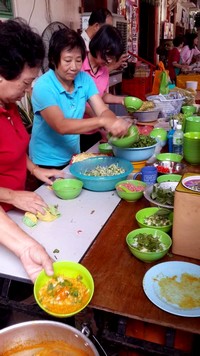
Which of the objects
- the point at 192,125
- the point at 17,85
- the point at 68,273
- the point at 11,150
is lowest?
the point at 68,273

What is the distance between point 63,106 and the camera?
233 centimetres

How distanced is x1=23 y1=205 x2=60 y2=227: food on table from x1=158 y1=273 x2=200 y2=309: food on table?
25.2 inches

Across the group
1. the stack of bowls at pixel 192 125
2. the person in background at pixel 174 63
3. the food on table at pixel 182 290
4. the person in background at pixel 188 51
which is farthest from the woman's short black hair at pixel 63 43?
the person in background at pixel 188 51

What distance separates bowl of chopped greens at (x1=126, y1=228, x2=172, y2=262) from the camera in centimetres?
124

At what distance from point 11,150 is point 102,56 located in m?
1.49

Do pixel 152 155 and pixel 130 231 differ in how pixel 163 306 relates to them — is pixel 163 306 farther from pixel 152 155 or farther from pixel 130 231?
pixel 152 155

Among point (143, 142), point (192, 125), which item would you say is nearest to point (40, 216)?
point (143, 142)

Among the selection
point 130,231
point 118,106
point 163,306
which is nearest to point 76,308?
point 163,306

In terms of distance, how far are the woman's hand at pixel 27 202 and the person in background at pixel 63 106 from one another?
597mm

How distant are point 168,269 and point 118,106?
2.86 m

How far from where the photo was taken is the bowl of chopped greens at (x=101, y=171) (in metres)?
1.84

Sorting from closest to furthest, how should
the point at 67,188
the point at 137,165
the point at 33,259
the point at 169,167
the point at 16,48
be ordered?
1. the point at 33,259
2. the point at 16,48
3. the point at 67,188
4. the point at 169,167
5. the point at 137,165

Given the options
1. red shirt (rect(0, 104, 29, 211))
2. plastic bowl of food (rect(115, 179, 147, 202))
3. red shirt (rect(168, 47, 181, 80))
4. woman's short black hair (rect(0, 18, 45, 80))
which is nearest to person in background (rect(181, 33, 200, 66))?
red shirt (rect(168, 47, 181, 80))

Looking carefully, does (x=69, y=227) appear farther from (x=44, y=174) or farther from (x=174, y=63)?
(x=174, y=63)
